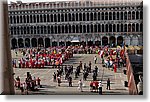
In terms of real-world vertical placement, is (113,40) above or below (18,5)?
below

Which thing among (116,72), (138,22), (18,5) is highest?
(18,5)

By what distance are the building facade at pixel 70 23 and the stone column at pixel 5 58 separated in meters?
0.08

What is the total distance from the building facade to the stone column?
0.28ft

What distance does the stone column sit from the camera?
202 inches

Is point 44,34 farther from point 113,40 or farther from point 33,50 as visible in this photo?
point 113,40

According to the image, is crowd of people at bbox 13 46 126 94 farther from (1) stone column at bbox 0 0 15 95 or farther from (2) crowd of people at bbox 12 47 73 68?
(1) stone column at bbox 0 0 15 95

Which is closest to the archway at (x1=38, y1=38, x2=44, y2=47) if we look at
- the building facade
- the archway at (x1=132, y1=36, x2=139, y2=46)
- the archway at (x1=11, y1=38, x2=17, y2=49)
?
the building facade

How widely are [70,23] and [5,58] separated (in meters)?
1.19

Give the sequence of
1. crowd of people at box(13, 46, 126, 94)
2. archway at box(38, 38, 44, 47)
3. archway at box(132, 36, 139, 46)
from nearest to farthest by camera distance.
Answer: archway at box(132, 36, 139, 46) → crowd of people at box(13, 46, 126, 94) → archway at box(38, 38, 44, 47)

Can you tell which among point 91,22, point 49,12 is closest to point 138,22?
point 91,22

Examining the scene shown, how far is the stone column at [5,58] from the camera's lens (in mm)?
5141

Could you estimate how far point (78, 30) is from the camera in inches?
209

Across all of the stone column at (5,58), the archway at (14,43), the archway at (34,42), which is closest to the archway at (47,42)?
the archway at (34,42)

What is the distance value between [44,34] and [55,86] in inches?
34.9
